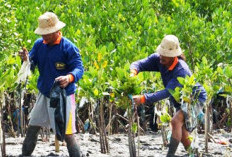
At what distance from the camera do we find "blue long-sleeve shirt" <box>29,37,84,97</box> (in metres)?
7.04

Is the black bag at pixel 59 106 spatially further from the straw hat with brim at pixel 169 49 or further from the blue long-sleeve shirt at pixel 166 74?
the straw hat with brim at pixel 169 49

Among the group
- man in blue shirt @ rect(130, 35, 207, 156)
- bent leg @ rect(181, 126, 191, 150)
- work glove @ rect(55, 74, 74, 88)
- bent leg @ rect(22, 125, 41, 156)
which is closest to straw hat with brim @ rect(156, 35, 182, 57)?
man in blue shirt @ rect(130, 35, 207, 156)

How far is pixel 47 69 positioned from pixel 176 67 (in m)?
1.48

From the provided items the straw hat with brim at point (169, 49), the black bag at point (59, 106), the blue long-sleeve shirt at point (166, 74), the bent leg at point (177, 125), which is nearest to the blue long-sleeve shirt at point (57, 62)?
the black bag at point (59, 106)

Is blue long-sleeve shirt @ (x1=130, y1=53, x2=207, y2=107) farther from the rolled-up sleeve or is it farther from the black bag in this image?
the black bag

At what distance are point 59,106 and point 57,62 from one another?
1.62ft

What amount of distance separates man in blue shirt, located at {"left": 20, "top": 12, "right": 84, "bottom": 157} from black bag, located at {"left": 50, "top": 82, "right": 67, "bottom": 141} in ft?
0.20

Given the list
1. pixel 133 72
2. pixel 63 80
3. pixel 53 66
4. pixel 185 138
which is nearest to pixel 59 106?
pixel 63 80

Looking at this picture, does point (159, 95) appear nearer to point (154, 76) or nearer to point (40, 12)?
point (154, 76)

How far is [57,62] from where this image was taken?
7094mm

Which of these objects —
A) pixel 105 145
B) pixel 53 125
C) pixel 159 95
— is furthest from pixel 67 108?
pixel 105 145

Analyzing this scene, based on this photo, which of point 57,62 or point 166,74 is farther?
point 166,74

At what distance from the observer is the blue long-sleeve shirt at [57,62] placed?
7.04 m

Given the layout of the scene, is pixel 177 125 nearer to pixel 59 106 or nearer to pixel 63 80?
pixel 59 106
